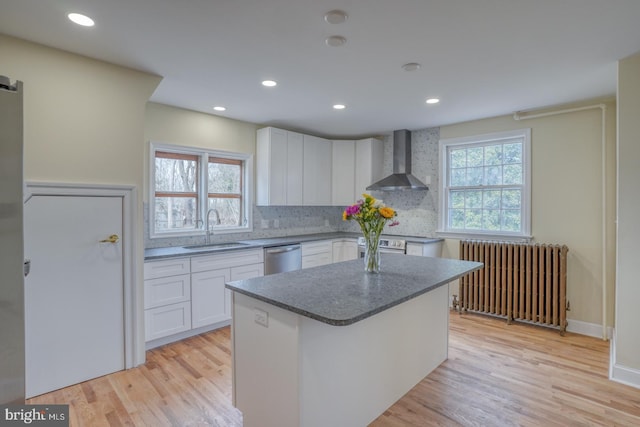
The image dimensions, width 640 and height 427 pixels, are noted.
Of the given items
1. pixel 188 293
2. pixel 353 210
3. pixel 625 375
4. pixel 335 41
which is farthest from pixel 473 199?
pixel 188 293

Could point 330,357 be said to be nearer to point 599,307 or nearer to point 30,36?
point 30,36

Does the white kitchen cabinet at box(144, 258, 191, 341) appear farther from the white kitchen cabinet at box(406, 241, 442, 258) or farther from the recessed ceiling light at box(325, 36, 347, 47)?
the white kitchen cabinet at box(406, 241, 442, 258)

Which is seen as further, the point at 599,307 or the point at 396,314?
the point at 599,307

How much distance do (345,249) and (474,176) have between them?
2.10 m

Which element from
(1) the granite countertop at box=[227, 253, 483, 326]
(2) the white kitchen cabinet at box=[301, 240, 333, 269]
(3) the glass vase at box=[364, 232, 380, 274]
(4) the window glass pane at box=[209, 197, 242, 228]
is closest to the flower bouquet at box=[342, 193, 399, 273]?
(3) the glass vase at box=[364, 232, 380, 274]

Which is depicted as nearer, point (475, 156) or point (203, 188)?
point (203, 188)

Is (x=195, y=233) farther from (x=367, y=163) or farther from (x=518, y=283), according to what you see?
(x=518, y=283)

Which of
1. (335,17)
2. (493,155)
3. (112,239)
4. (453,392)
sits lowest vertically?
(453,392)

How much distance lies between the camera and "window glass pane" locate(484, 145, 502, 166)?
13.6 ft

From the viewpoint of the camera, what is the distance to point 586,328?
3.50m

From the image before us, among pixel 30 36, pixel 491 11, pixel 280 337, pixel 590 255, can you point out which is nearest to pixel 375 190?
pixel 590 255

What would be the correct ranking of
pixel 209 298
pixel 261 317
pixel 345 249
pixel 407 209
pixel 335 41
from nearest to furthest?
pixel 261 317, pixel 335 41, pixel 209 298, pixel 407 209, pixel 345 249

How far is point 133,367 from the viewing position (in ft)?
A: 9.01

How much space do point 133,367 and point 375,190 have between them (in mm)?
3663
